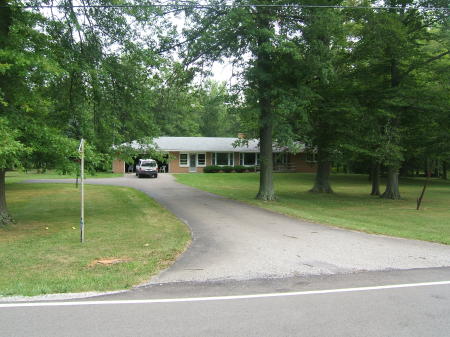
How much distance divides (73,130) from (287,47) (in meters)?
9.57

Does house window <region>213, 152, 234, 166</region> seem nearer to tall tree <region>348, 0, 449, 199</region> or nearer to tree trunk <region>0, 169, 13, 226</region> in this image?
tall tree <region>348, 0, 449, 199</region>

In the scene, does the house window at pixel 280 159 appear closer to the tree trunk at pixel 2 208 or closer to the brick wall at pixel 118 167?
the brick wall at pixel 118 167

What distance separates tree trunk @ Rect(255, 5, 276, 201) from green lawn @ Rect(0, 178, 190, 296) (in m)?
6.67

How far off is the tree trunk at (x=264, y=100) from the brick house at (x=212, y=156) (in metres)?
23.7

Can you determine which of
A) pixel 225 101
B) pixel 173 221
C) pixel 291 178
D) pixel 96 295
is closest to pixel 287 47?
pixel 225 101

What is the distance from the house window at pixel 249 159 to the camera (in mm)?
49125

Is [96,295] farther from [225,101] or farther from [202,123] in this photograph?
[202,123]

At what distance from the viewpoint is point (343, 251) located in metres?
9.14

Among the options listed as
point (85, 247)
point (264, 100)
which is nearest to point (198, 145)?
point (264, 100)

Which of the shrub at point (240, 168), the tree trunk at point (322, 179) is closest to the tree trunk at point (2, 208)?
the tree trunk at point (322, 179)

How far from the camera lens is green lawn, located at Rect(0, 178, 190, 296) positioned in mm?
6754

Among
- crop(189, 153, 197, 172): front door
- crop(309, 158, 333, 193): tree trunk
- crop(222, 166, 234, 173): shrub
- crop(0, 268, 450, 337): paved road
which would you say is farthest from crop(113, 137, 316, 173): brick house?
crop(0, 268, 450, 337): paved road

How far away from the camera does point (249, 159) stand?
49.4 metres

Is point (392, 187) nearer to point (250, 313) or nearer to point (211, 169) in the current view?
point (250, 313)
